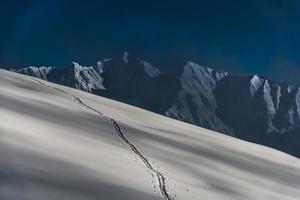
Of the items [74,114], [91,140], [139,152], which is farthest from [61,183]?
[74,114]

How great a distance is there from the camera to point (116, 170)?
12.5 m

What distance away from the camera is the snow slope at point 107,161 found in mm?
9969

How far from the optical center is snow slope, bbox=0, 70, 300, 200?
997 cm

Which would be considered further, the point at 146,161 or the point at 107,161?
the point at 146,161

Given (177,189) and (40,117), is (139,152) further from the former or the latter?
(177,189)

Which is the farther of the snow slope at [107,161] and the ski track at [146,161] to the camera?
the ski track at [146,161]

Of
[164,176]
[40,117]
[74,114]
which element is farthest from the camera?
[74,114]

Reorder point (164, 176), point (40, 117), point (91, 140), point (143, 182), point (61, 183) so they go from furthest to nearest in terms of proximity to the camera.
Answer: point (40, 117)
point (91, 140)
point (164, 176)
point (143, 182)
point (61, 183)

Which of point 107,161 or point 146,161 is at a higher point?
point 107,161

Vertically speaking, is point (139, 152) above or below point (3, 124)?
below

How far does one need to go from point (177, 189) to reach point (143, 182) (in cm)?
76

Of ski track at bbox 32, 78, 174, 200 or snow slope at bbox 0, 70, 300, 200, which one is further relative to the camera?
ski track at bbox 32, 78, 174, 200

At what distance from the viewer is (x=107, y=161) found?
13133 millimetres

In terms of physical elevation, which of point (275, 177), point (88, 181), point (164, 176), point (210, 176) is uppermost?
point (88, 181)
